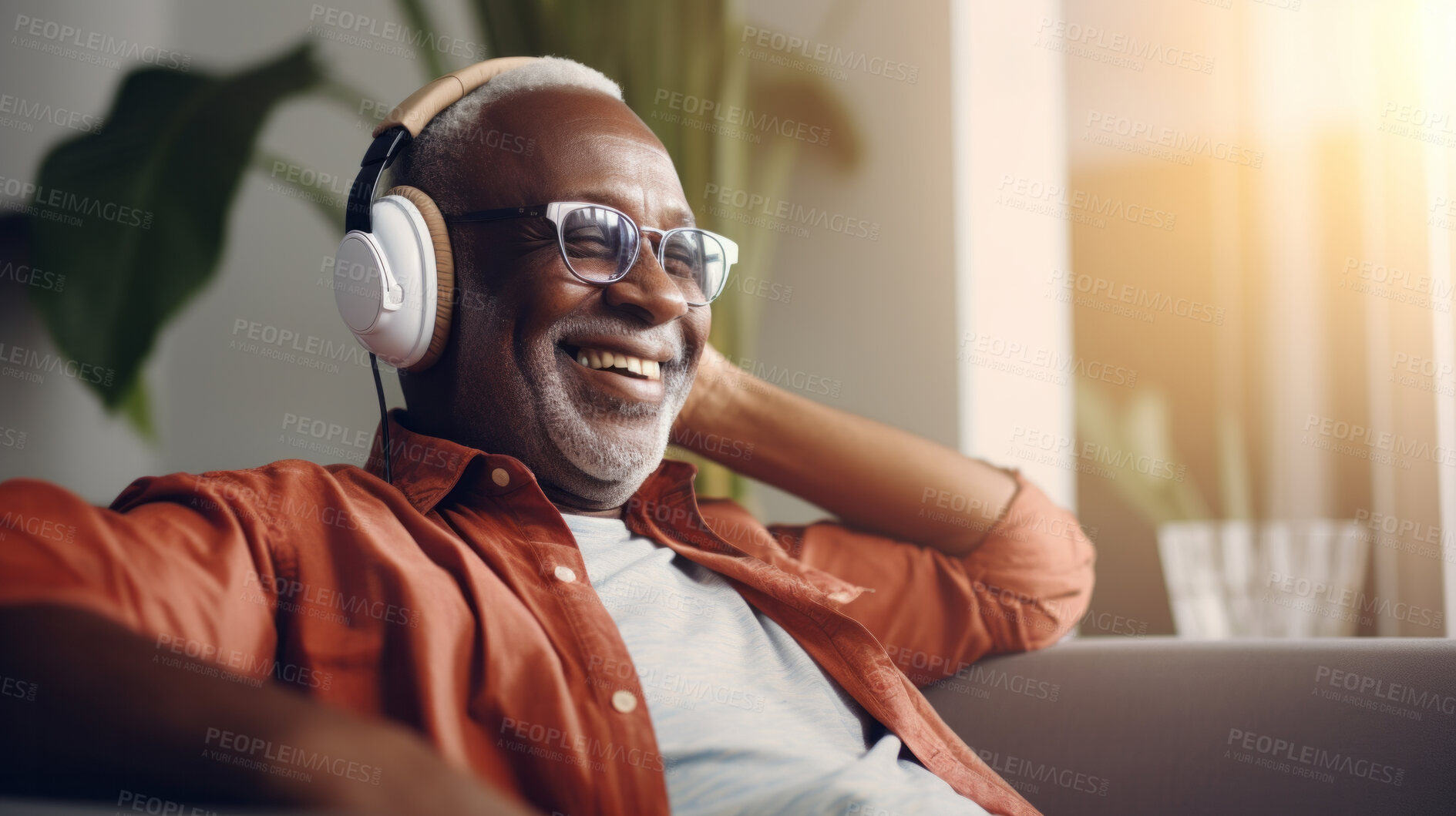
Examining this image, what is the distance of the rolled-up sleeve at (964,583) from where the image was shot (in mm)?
1306

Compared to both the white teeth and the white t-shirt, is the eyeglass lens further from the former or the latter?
the white t-shirt

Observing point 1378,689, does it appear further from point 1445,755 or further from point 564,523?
point 564,523

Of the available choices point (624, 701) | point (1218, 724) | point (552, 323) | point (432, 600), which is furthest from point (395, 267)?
point (1218, 724)

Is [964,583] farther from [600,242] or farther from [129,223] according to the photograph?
[129,223]

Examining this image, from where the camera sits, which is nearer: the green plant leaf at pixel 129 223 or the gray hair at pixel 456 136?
the gray hair at pixel 456 136

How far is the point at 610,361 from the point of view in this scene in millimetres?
1093

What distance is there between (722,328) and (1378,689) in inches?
47.7

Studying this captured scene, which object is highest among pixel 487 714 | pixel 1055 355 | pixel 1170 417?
pixel 487 714

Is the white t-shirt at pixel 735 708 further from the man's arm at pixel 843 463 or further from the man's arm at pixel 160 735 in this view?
the man's arm at pixel 160 735

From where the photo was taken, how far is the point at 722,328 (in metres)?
1.87

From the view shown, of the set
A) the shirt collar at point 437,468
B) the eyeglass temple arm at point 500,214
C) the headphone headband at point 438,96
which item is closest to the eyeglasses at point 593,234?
the eyeglass temple arm at point 500,214

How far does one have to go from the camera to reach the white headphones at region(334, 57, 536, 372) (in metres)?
1.00

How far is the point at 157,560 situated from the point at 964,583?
39.8 inches

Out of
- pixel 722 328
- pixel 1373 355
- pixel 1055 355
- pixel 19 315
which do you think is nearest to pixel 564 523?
pixel 722 328
